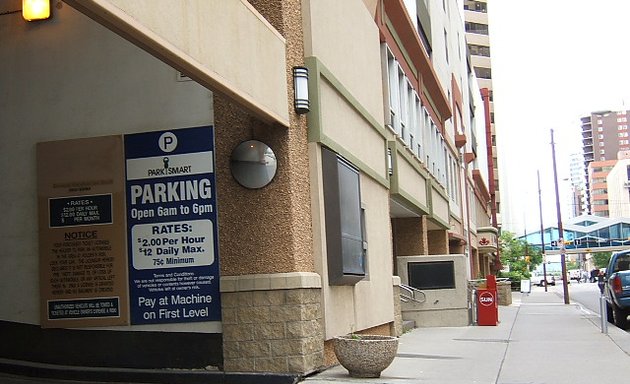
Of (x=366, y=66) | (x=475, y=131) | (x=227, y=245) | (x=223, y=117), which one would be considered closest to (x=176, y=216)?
(x=227, y=245)

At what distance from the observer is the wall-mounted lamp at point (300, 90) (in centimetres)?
1107

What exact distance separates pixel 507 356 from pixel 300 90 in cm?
635

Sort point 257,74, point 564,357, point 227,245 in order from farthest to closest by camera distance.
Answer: point 564,357 → point 227,245 → point 257,74

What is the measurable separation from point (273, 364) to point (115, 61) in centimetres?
460

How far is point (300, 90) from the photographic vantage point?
11148 millimetres

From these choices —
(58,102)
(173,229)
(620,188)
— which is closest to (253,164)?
(173,229)

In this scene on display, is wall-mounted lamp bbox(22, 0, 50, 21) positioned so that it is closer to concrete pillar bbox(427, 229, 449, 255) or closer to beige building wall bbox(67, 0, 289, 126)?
beige building wall bbox(67, 0, 289, 126)

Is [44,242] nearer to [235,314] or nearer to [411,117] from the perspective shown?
[235,314]

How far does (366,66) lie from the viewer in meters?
15.9

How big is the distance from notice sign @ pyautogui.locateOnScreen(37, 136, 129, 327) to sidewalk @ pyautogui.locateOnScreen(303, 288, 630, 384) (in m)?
2.92

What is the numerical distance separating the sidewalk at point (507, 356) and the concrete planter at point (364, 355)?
17cm

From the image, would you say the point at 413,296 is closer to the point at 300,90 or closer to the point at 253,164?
the point at 300,90

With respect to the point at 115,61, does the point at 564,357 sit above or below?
below

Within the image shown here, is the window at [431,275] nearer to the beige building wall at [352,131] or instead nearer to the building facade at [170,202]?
the beige building wall at [352,131]
